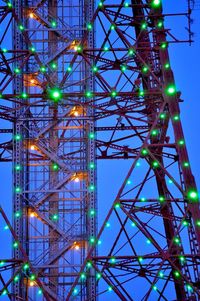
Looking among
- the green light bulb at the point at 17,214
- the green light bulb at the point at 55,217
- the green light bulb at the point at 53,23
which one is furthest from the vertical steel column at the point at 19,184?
the green light bulb at the point at 53,23

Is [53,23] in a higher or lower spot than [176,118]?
higher

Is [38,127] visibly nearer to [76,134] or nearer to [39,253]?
[76,134]

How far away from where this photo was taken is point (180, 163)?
21.6 metres

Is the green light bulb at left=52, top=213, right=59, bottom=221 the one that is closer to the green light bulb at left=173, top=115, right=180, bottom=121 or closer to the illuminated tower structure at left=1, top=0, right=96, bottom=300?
the illuminated tower structure at left=1, top=0, right=96, bottom=300

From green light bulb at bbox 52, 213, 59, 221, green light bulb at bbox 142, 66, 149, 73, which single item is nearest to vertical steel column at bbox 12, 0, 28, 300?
green light bulb at bbox 52, 213, 59, 221

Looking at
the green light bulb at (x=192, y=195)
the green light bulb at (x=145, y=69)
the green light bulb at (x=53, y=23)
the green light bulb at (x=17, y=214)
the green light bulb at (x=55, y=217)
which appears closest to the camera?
the green light bulb at (x=192, y=195)

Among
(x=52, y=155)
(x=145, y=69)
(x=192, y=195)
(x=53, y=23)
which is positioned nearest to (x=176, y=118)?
(x=192, y=195)

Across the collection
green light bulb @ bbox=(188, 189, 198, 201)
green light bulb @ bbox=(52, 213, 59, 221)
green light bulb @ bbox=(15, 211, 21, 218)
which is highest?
green light bulb @ bbox=(52, 213, 59, 221)

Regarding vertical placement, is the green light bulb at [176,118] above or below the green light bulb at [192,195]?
above

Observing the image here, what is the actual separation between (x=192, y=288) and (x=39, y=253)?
252 inches

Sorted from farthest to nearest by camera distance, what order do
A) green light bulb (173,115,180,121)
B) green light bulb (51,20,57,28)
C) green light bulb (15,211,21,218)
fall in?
green light bulb (51,20,57,28) < green light bulb (15,211,21,218) < green light bulb (173,115,180,121)

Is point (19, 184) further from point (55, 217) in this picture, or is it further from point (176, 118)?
point (176, 118)

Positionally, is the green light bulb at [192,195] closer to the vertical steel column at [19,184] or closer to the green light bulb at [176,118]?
the green light bulb at [176,118]

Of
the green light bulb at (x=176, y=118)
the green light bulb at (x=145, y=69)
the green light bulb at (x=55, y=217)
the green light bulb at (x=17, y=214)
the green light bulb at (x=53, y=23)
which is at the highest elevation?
the green light bulb at (x=53, y=23)
